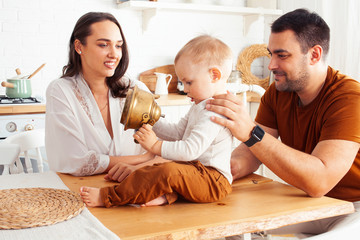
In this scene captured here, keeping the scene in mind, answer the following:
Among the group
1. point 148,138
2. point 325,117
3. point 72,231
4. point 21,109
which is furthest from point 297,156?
point 21,109

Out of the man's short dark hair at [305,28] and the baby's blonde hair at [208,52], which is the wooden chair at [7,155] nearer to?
the baby's blonde hair at [208,52]

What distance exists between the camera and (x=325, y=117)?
1.61 m

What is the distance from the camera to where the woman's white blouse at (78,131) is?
5.84 ft

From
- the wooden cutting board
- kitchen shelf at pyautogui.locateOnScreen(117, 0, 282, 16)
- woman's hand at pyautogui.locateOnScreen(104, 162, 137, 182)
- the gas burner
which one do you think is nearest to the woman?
woman's hand at pyautogui.locateOnScreen(104, 162, 137, 182)

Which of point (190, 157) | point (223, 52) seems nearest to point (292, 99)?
point (223, 52)

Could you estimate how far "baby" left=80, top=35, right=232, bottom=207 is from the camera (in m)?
1.22

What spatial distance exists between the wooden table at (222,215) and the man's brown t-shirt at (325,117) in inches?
12.4

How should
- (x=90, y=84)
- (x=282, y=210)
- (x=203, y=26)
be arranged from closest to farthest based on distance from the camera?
(x=282, y=210), (x=90, y=84), (x=203, y=26)

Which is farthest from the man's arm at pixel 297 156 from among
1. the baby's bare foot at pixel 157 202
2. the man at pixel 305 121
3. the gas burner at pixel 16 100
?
the gas burner at pixel 16 100

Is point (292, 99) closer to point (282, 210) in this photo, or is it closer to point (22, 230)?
point (282, 210)

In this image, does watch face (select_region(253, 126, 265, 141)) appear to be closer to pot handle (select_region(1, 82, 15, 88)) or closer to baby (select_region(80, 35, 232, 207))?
baby (select_region(80, 35, 232, 207))

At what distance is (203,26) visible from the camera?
14.0 ft

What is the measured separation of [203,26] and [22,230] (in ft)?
11.6

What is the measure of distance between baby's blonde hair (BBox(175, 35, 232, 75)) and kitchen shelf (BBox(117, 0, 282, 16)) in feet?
7.85
